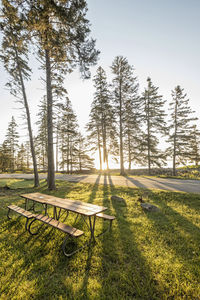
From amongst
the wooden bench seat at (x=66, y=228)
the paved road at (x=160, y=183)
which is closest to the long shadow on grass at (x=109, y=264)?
the wooden bench seat at (x=66, y=228)

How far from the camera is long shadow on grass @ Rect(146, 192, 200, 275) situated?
299 cm

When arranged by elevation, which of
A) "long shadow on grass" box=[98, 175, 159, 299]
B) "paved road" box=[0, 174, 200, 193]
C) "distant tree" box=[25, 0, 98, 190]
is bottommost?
"long shadow on grass" box=[98, 175, 159, 299]

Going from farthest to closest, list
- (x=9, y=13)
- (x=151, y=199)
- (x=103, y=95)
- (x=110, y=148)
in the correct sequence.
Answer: (x=110, y=148), (x=103, y=95), (x=151, y=199), (x=9, y=13)

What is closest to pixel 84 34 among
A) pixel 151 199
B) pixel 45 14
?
pixel 45 14

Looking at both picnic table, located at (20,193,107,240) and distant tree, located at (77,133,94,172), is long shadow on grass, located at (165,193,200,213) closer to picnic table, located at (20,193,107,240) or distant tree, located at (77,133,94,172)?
picnic table, located at (20,193,107,240)

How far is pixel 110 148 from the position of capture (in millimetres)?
23312

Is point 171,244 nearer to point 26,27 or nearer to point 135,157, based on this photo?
point 26,27

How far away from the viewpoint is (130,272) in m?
2.52

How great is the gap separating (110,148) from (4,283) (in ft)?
70.2

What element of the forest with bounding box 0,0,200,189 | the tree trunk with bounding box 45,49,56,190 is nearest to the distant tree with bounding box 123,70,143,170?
the forest with bounding box 0,0,200,189

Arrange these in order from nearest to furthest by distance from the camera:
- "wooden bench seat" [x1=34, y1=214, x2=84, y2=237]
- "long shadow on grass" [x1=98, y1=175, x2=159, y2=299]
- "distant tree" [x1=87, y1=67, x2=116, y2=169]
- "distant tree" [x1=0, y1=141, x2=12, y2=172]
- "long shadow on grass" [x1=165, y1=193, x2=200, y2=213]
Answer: "long shadow on grass" [x1=98, y1=175, x2=159, y2=299], "wooden bench seat" [x1=34, y1=214, x2=84, y2=237], "long shadow on grass" [x1=165, y1=193, x2=200, y2=213], "distant tree" [x1=87, y1=67, x2=116, y2=169], "distant tree" [x1=0, y1=141, x2=12, y2=172]

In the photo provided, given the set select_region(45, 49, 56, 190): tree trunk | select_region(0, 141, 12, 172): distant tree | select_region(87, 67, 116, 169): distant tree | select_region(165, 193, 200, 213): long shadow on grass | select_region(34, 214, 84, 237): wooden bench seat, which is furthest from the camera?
select_region(0, 141, 12, 172): distant tree

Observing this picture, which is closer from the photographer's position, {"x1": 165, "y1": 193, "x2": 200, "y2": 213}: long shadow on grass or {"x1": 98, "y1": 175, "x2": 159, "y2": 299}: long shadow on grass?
{"x1": 98, "y1": 175, "x2": 159, "y2": 299}: long shadow on grass

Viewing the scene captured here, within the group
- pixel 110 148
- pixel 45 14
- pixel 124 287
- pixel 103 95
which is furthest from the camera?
pixel 110 148
